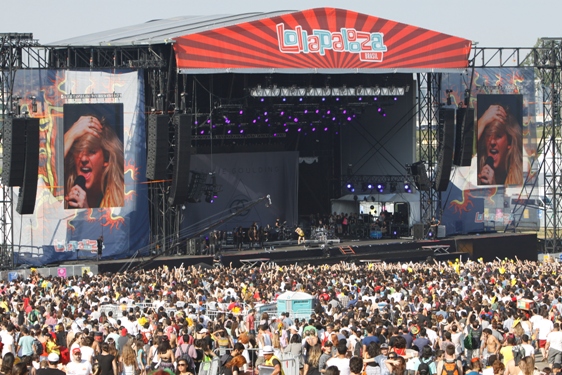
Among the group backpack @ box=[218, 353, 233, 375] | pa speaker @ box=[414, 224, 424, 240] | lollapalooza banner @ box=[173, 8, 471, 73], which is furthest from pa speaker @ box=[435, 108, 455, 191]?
backpack @ box=[218, 353, 233, 375]

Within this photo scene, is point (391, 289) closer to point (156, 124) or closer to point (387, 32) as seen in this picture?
point (156, 124)

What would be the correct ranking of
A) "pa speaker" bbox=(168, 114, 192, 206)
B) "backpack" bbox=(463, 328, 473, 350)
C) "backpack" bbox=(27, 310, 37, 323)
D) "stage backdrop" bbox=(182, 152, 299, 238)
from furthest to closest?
"stage backdrop" bbox=(182, 152, 299, 238) < "pa speaker" bbox=(168, 114, 192, 206) < "backpack" bbox=(27, 310, 37, 323) < "backpack" bbox=(463, 328, 473, 350)

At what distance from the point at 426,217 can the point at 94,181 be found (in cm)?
1206

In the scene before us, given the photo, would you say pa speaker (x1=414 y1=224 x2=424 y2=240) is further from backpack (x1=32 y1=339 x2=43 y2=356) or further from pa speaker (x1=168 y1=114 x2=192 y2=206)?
backpack (x1=32 y1=339 x2=43 y2=356)

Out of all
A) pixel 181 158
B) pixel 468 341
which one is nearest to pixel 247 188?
pixel 181 158

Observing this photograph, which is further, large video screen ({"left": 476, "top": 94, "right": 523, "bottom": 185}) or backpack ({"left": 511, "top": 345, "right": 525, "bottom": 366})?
large video screen ({"left": 476, "top": 94, "right": 523, "bottom": 185})

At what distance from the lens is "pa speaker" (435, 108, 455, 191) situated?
38688 mm

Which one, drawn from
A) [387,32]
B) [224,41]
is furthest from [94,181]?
[387,32]

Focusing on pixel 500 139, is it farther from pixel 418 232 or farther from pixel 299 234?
pixel 299 234

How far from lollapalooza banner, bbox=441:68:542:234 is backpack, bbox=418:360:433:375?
27.5 meters

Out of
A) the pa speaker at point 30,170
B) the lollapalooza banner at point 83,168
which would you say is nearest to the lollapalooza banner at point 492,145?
the lollapalooza banner at point 83,168

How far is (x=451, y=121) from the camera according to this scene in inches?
1524

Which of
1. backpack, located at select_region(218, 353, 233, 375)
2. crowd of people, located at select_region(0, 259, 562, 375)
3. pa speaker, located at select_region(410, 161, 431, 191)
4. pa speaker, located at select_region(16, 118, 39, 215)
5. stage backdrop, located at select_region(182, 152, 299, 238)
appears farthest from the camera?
pa speaker, located at select_region(410, 161, 431, 191)

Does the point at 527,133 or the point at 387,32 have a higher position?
the point at 387,32
